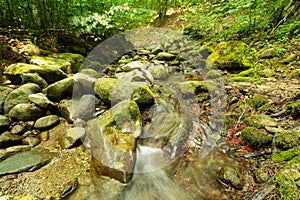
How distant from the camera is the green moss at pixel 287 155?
2152 mm

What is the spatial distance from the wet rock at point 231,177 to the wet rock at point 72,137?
7.42 ft

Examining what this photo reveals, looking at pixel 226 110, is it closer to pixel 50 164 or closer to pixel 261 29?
pixel 50 164

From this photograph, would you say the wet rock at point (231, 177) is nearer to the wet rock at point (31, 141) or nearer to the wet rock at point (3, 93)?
the wet rock at point (31, 141)

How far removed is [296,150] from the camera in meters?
2.16

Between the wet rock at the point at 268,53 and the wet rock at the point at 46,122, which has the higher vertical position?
the wet rock at the point at 268,53

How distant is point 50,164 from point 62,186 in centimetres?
49

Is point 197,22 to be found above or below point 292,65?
above

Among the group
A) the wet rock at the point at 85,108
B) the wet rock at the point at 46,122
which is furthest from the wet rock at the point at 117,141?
the wet rock at the point at 46,122

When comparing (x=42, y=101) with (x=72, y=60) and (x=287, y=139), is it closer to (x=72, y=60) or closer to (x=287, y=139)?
(x=72, y=60)

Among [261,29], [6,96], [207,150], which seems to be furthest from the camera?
[261,29]

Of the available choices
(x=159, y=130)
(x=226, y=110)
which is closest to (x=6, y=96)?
(x=159, y=130)

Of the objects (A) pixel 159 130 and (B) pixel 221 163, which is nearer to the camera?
(B) pixel 221 163

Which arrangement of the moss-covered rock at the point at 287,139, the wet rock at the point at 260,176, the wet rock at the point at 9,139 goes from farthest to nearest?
the wet rock at the point at 9,139
the moss-covered rock at the point at 287,139
the wet rock at the point at 260,176

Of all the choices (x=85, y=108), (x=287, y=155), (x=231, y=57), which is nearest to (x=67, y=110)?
(x=85, y=108)
